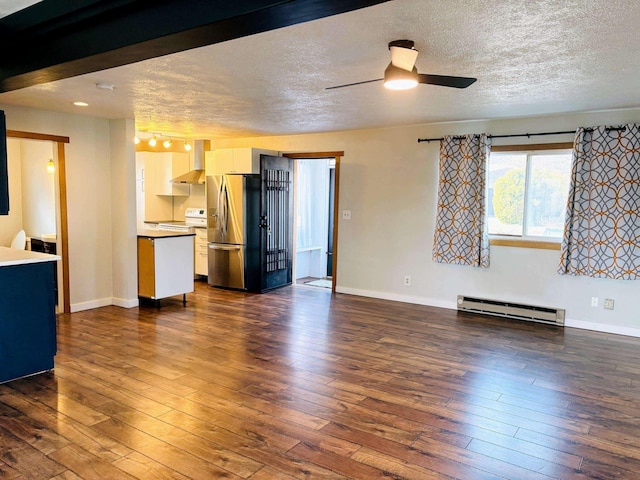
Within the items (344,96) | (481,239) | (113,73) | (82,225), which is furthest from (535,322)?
(82,225)

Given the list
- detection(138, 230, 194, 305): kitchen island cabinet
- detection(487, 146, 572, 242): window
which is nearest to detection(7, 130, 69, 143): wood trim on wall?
detection(138, 230, 194, 305): kitchen island cabinet

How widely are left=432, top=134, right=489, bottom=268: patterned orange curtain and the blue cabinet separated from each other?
4.25 meters

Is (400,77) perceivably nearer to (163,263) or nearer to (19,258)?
(19,258)

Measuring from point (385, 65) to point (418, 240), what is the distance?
10.6 ft

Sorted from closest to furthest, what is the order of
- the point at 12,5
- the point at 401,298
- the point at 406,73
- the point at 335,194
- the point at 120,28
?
1. the point at 120,28
2. the point at 12,5
3. the point at 406,73
4. the point at 401,298
5. the point at 335,194

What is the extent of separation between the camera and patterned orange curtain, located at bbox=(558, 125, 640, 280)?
14.9 feet

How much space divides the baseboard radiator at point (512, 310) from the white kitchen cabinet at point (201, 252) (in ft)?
12.9

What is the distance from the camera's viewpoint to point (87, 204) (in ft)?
17.5

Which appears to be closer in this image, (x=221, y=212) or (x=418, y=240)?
(x=418, y=240)

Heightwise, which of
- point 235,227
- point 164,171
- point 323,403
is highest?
point 164,171

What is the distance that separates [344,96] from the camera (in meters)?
4.03

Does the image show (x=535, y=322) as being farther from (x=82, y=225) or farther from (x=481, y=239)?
(x=82, y=225)

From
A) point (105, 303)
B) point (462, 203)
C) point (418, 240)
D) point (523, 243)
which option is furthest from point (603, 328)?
point (105, 303)

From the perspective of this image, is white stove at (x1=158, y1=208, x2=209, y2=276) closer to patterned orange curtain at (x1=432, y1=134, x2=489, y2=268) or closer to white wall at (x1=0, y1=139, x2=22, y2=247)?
white wall at (x1=0, y1=139, x2=22, y2=247)
